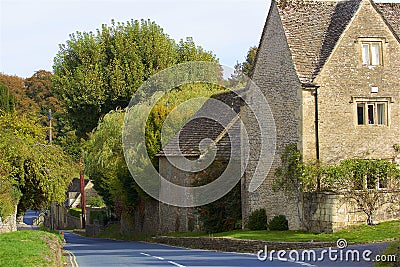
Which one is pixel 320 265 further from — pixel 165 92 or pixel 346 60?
pixel 165 92

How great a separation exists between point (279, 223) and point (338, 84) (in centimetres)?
739

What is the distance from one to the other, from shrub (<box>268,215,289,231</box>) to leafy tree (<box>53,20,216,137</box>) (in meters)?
29.8

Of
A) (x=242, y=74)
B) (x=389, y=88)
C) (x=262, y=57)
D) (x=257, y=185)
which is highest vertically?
(x=242, y=74)

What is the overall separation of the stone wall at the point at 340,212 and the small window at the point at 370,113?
14.8 ft

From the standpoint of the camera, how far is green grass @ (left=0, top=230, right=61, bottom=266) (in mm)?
18281

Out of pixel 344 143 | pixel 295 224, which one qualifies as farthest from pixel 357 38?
pixel 295 224

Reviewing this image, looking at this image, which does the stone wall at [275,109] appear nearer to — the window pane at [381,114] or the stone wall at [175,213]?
the window pane at [381,114]

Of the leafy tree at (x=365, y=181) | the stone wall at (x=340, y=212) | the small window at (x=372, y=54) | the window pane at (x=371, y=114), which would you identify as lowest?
the stone wall at (x=340, y=212)

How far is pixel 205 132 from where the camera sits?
44.2 m

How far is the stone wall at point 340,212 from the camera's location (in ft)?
96.2

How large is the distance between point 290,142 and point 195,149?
420 inches

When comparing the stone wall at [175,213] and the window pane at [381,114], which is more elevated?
the window pane at [381,114]

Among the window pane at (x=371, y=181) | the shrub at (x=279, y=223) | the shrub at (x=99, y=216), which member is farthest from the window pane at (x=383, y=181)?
the shrub at (x=99, y=216)

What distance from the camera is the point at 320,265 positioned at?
19.0 metres
